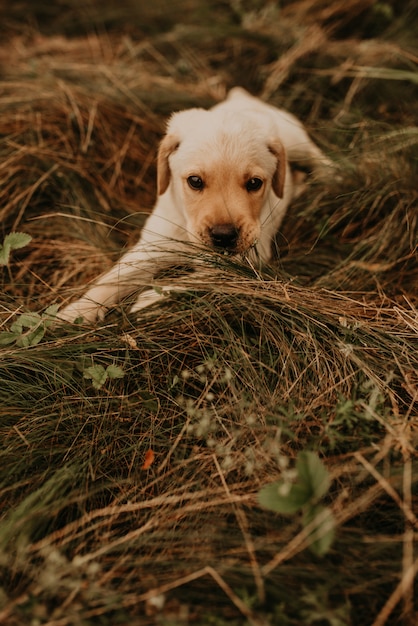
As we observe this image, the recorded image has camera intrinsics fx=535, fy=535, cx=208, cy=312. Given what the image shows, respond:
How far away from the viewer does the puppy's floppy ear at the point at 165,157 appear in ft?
9.53

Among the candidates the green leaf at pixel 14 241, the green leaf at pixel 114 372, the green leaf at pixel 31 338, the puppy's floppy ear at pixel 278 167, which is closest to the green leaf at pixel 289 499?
the green leaf at pixel 114 372

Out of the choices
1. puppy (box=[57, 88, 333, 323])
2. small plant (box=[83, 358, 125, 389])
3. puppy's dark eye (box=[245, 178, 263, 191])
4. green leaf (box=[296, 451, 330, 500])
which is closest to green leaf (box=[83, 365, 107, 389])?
small plant (box=[83, 358, 125, 389])

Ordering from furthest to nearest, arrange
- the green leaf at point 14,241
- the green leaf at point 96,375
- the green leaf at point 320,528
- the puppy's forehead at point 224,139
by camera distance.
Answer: the puppy's forehead at point 224,139
the green leaf at point 14,241
the green leaf at point 96,375
the green leaf at point 320,528

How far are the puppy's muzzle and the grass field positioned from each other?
0.26 ft

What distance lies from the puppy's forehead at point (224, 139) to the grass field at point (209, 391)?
17.3 inches

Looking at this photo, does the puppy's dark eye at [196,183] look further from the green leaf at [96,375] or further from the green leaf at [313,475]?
the green leaf at [313,475]

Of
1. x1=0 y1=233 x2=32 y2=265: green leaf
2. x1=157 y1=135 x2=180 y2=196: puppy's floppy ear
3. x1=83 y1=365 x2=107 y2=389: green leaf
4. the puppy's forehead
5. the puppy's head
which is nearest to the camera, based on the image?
x1=83 y1=365 x2=107 y2=389: green leaf

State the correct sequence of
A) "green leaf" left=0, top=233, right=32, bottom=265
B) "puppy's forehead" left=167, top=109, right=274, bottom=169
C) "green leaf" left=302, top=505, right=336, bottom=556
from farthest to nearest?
"puppy's forehead" left=167, top=109, right=274, bottom=169, "green leaf" left=0, top=233, right=32, bottom=265, "green leaf" left=302, top=505, right=336, bottom=556

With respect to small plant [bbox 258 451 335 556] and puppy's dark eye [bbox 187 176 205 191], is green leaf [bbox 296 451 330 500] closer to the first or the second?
small plant [bbox 258 451 335 556]

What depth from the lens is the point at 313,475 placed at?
1594 millimetres

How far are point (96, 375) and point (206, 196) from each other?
3.50 feet

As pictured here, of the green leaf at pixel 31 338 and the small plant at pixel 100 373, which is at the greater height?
the green leaf at pixel 31 338

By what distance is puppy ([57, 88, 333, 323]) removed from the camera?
2.60m

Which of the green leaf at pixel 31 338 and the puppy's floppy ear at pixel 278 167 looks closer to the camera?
the green leaf at pixel 31 338
